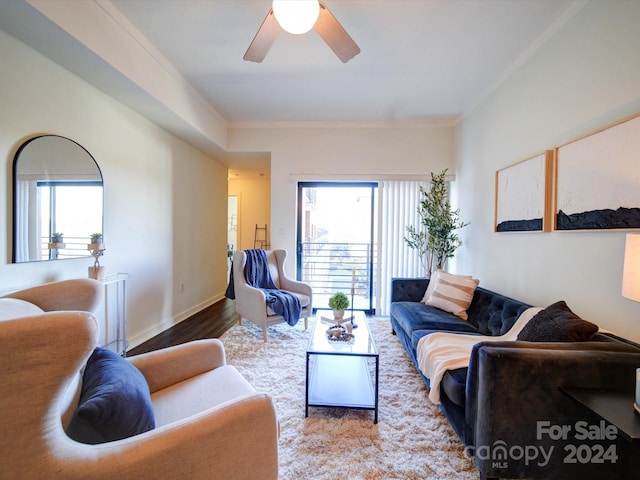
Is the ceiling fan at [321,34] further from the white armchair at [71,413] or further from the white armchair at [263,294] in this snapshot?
the white armchair at [263,294]

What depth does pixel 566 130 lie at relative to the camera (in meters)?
1.89

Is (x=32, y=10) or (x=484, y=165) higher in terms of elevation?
(x=32, y=10)

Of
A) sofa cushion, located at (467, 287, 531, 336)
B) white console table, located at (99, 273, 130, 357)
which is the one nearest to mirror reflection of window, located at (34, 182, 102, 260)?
white console table, located at (99, 273, 130, 357)

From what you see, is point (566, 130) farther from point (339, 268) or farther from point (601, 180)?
point (339, 268)

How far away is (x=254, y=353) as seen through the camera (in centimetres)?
261

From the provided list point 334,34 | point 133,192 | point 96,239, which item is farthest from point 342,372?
point 133,192

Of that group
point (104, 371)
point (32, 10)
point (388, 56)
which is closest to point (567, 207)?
point (388, 56)

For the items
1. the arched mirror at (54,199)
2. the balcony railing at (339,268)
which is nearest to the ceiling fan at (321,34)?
the arched mirror at (54,199)

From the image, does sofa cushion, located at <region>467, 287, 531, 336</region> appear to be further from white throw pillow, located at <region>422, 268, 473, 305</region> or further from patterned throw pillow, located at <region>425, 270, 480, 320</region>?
white throw pillow, located at <region>422, 268, 473, 305</region>

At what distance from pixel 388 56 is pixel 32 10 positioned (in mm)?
2347

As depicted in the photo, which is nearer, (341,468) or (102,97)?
(341,468)

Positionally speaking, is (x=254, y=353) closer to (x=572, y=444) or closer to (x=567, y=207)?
(x=572, y=444)

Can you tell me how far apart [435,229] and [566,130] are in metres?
1.66

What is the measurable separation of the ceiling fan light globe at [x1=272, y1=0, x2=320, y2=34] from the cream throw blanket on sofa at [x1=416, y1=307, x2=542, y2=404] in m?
2.11
